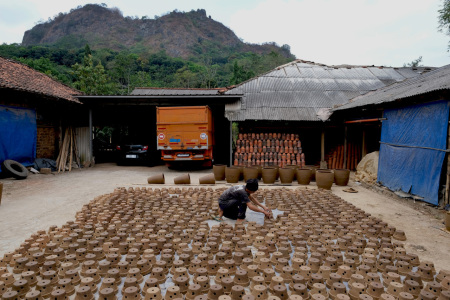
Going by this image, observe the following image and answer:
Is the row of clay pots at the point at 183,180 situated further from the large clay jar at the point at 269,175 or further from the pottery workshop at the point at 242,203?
the large clay jar at the point at 269,175

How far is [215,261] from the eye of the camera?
3.40 m

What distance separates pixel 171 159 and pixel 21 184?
16.4 ft

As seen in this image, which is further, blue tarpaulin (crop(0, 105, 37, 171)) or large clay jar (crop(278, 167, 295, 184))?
blue tarpaulin (crop(0, 105, 37, 171))

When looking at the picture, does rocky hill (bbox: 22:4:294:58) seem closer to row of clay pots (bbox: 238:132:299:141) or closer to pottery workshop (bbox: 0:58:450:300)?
pottery workshop (bbox: 0:58:450:300)

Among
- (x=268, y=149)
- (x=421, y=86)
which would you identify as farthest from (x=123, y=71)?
(x=421, y=86)

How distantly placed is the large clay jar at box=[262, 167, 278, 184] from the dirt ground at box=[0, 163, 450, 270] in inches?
15.2

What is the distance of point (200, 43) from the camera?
86938 mm

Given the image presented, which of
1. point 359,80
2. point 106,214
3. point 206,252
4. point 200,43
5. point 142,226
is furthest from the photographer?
point 200,43

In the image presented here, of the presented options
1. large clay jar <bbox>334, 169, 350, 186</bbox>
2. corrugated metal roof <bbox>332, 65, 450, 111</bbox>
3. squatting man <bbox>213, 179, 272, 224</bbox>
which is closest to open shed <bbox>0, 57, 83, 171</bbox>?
squatting man <bbox>213, 179, 272, 224</bbox>

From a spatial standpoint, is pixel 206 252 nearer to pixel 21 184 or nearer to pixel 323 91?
pixel 21 184

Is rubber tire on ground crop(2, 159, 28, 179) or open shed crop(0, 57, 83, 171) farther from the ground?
open shed crop(0, 57, 83, 171)

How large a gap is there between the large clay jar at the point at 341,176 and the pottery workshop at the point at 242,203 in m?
0.04

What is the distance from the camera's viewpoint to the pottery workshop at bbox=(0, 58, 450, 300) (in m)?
3.07

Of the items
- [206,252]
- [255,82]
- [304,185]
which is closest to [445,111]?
[304,185]
